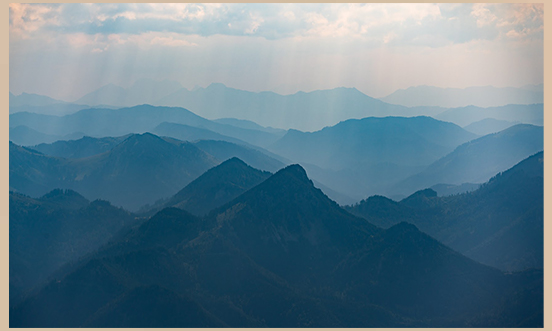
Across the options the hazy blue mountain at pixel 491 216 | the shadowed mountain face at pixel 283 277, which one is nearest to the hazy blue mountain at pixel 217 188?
the hazy blue mountain at pixel 491 216

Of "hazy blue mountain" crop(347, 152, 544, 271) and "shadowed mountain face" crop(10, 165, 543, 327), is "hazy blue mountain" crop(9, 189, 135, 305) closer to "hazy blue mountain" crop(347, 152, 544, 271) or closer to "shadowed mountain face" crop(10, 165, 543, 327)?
"shadowed mountain face" crop(10, 165, 543, 327)

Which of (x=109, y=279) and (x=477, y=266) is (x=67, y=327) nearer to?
(x=109, y=279)

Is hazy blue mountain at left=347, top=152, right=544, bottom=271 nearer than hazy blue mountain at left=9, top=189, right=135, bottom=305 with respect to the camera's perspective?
Yes

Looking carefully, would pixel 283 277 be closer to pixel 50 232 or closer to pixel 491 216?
pixel 491 216

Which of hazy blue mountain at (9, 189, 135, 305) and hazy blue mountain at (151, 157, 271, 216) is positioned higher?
hazy blue mountain at (151, 157, 271, 216)

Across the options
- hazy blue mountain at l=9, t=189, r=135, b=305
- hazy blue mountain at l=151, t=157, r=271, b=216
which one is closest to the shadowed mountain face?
hazy blue mountain at l=9, t=189, r=135, b=305

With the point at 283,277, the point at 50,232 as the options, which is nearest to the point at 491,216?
the point at 283,277
